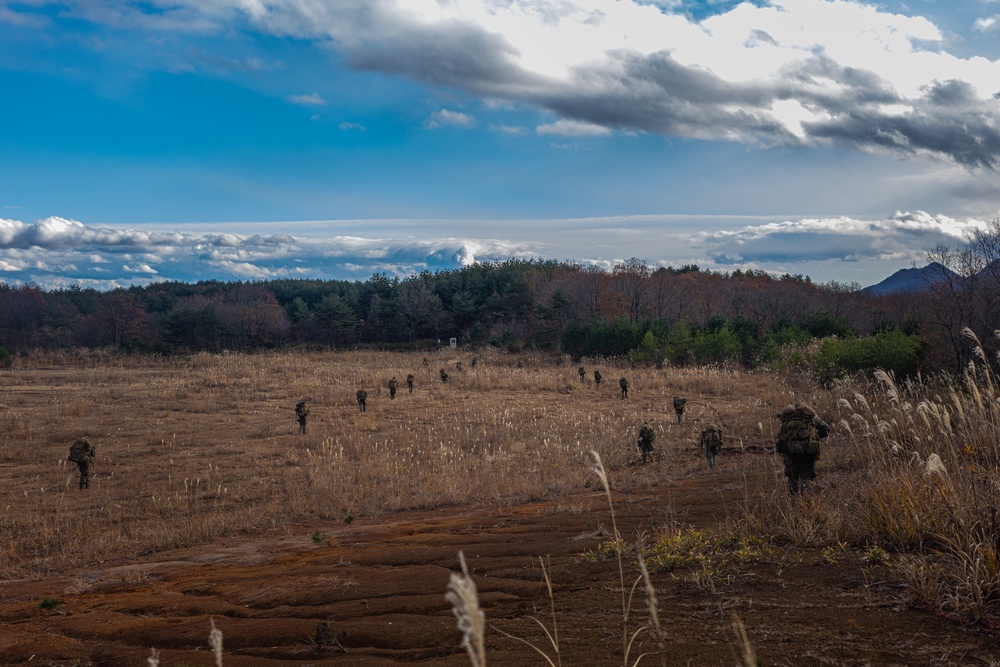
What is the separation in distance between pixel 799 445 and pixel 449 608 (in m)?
4.41

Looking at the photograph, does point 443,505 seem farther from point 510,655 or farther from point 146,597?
point 510,655

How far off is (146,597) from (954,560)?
735 cm

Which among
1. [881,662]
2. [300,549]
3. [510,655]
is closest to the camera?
[881,662]

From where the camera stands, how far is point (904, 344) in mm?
20703

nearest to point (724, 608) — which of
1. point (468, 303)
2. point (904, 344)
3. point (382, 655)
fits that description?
point (382, 655)

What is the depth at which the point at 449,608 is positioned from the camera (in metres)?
5.41

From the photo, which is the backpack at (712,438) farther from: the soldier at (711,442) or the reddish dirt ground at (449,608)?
the reddish dirt ground at (449,608)

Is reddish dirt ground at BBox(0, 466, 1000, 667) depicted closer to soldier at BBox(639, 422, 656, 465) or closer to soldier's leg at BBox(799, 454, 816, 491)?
soldier's leg at BBox(799, 454, 816, 491)

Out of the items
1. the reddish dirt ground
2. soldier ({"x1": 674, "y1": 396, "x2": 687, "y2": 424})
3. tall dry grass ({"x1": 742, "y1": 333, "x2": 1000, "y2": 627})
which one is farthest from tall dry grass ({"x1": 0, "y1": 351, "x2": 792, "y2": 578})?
tall dry grass ({"x1": 742, "y1": 333, "x2": 1000, "y2": 627})

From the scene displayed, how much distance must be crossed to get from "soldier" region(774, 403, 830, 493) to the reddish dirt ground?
103 centimetres

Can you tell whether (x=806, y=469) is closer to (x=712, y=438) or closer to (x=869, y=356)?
(x=712, y=438)

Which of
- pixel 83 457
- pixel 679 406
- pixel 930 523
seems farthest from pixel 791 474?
pixel 83 457

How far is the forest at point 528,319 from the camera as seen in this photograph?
3450 centimetres

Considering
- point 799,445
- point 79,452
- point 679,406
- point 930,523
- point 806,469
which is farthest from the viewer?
point 679,406
